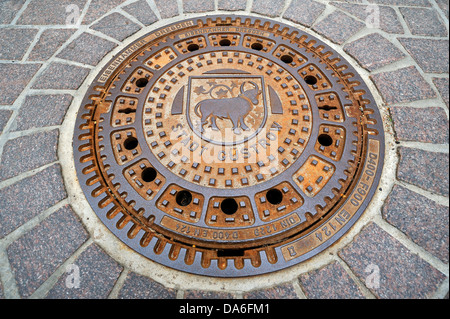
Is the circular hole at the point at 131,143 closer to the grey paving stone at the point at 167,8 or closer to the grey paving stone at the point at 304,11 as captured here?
the grey paving stone at the point at 167,8

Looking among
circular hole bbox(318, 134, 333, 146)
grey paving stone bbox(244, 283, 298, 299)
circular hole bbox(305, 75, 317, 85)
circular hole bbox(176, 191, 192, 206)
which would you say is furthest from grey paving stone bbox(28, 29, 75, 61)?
grey paving stone bbox(244, 283, 298, 299)

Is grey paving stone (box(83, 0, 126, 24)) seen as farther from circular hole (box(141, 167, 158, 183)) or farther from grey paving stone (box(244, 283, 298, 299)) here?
grey paving stone (box(244, 283, 298, 299))

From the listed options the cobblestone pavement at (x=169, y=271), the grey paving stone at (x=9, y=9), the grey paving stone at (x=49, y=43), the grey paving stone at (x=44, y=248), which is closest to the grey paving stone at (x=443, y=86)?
the cobblestone pavement at (x=169, y=271)

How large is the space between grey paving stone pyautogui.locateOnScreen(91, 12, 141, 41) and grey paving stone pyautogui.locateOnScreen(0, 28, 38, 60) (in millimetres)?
674

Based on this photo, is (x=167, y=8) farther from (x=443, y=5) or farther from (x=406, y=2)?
(x=443, y=5)

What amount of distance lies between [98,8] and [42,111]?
1.39 meters

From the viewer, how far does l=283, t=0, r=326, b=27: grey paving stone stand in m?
2.60

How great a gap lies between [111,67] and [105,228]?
4.58 ft

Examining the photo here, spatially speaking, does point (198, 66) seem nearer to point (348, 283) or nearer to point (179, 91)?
Answer: point (179, 91)

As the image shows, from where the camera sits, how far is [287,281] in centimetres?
153

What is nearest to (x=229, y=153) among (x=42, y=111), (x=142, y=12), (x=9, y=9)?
(x=42, y=111)

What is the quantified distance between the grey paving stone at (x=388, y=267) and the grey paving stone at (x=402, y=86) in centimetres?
114

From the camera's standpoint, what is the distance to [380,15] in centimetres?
263
